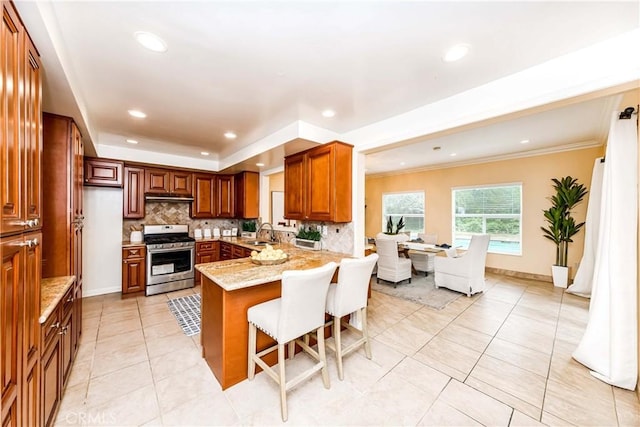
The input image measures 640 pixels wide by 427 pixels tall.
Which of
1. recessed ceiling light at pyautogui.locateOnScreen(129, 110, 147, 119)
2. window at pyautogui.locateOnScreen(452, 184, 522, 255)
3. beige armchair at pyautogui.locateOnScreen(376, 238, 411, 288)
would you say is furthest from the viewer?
window at pyautogui.locateOnScreen(452, 184, 522, 255)

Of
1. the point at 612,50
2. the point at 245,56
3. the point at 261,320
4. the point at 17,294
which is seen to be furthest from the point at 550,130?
the point at 17,294

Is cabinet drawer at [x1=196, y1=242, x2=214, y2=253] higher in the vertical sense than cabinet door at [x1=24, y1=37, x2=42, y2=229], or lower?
lower

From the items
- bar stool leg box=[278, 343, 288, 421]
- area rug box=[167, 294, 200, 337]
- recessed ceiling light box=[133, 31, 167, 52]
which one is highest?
recessed ceiling light box=[133, 31, 167, 52]

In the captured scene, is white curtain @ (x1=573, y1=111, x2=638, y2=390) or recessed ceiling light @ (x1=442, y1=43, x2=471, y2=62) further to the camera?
white curtain @ (x1=573, y1=111, x2=638, y2=390)

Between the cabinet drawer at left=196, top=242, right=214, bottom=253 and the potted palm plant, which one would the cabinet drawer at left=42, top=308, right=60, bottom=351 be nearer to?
the cabinet drawer at left=196, top=242, right=214, bottom=253

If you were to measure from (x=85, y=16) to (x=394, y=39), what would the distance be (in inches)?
73.2

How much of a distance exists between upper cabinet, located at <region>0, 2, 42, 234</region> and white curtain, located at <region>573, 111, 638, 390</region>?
3.89 meters

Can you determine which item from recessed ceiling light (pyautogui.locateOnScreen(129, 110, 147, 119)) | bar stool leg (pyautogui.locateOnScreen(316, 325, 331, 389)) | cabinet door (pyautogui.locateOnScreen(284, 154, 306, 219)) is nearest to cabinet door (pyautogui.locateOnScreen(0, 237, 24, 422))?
bar stool leg (pyautogui.locateOnScreen(316, 325, 331, 389))

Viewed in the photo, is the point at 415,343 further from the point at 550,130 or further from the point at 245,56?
the point at 550,130

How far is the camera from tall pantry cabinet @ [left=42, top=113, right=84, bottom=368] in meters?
2.02

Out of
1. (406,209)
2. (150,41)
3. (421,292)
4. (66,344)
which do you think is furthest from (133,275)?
(406,209)

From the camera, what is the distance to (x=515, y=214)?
5.24m

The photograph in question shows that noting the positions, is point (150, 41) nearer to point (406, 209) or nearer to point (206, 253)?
point (206, 253)

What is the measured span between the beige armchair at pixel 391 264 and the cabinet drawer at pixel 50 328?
4.15 meters
